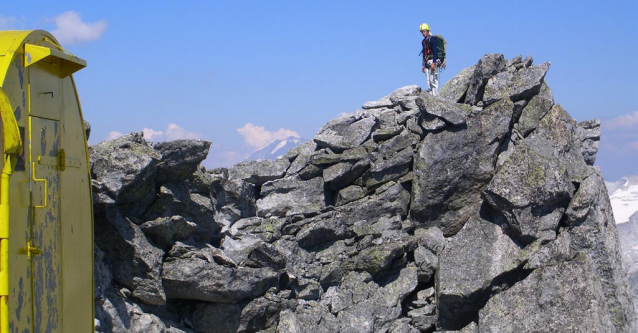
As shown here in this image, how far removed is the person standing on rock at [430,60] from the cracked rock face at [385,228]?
10.2 feet

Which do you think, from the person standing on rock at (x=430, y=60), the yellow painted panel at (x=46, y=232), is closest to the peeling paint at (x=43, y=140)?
the yellow painted panel at (x=46, y=232)

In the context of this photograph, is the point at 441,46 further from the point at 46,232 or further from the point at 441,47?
the point at 46,232

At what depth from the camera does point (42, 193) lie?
28.4 feet

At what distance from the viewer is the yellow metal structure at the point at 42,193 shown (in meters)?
7.44

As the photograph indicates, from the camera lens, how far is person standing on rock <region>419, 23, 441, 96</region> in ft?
105

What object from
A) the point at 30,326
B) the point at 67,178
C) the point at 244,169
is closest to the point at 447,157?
the point at 244,169

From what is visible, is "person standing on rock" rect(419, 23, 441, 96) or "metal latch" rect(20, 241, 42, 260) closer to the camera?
"metal latch" rect(20, 241, 42, 260)

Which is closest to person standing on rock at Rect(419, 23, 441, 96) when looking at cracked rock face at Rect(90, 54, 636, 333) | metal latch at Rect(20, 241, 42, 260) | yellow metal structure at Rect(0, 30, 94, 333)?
cracked rock face at Rect(90, 54, 636, 333)

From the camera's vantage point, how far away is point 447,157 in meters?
25.2

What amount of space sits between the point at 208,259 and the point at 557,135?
14648 millimetres

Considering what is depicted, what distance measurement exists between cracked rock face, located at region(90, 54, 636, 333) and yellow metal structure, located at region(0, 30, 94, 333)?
22.3ft

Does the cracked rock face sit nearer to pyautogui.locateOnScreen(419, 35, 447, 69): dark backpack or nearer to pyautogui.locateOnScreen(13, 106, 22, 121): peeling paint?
pyautogui.locateOnScreen(419, 35, 447, 69): dark backpack

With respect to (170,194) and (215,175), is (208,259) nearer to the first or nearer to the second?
(170,194)

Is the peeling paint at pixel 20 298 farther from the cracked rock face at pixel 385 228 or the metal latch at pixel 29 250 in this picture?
the cracked rock face at pixel 385 228
